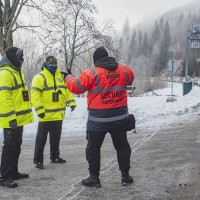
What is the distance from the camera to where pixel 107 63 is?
5.51m

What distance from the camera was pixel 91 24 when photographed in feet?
88.8

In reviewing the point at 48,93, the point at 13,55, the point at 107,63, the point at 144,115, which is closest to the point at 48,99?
the point at 48,93

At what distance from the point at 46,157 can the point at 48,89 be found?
1899mm

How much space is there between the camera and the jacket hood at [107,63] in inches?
216

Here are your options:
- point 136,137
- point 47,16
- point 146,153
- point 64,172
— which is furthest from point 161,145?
point 47,16

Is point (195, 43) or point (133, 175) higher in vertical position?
point (195, 43)

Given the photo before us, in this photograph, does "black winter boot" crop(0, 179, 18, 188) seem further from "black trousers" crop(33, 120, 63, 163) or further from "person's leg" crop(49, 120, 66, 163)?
"person's leg" crop(49, 120, 66, 163)

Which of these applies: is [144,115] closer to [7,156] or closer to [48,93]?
[48,93]

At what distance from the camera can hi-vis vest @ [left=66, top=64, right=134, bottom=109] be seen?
5.40 m

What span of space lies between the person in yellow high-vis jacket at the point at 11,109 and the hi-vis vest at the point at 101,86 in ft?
2.98

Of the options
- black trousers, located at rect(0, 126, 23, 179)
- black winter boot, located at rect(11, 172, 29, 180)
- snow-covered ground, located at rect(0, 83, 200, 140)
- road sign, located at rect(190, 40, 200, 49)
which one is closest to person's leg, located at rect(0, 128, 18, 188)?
black trousers, located at rect(0, 126, 23, 179)

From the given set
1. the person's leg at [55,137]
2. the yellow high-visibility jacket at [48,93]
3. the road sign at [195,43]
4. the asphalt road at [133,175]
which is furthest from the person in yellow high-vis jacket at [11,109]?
the road sign at [195,43]

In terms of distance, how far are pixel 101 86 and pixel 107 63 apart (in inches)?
13.1

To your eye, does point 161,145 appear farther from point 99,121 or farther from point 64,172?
point 99,121
